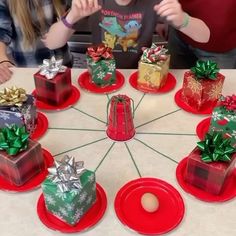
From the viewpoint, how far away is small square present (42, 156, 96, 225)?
773 mm

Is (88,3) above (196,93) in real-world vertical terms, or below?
above

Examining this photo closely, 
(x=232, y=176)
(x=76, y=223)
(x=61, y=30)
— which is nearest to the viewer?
(x=76, y=223)

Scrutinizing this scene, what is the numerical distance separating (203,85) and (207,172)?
0.32 meters

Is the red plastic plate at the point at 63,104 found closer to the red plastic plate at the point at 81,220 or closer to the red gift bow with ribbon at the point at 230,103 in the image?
the red plastic plate at the point at 81,220

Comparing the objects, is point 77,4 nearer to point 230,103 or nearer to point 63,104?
point 63,104

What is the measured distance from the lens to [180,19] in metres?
1.21

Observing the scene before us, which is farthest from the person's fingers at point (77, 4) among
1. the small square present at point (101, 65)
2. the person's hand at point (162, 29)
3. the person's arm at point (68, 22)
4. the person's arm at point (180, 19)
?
the person's hand at point (162, 29)

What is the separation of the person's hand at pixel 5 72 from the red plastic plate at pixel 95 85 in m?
0.25

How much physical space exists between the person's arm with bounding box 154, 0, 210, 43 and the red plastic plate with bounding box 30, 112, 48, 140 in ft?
1.59

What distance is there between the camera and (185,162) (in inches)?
37.3

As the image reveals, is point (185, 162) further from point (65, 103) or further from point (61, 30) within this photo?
point (61, 30)

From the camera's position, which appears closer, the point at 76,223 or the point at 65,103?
the point at 76,223

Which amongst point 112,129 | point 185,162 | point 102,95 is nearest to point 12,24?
point 102,95

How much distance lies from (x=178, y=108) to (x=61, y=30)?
1.73 feet
